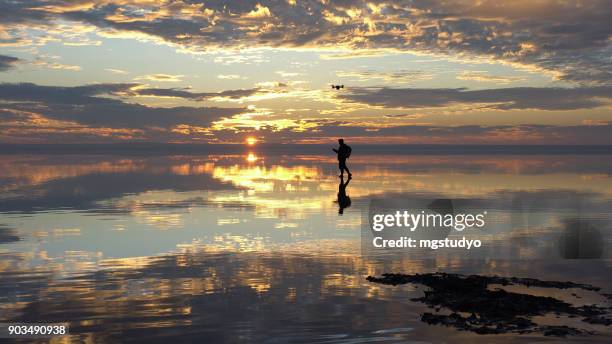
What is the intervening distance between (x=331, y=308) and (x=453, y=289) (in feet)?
9.03

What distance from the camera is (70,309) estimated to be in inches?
444

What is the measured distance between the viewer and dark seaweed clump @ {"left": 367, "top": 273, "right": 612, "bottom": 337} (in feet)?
33.5

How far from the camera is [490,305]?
11.3 m

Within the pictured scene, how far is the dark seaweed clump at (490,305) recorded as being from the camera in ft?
33.5
